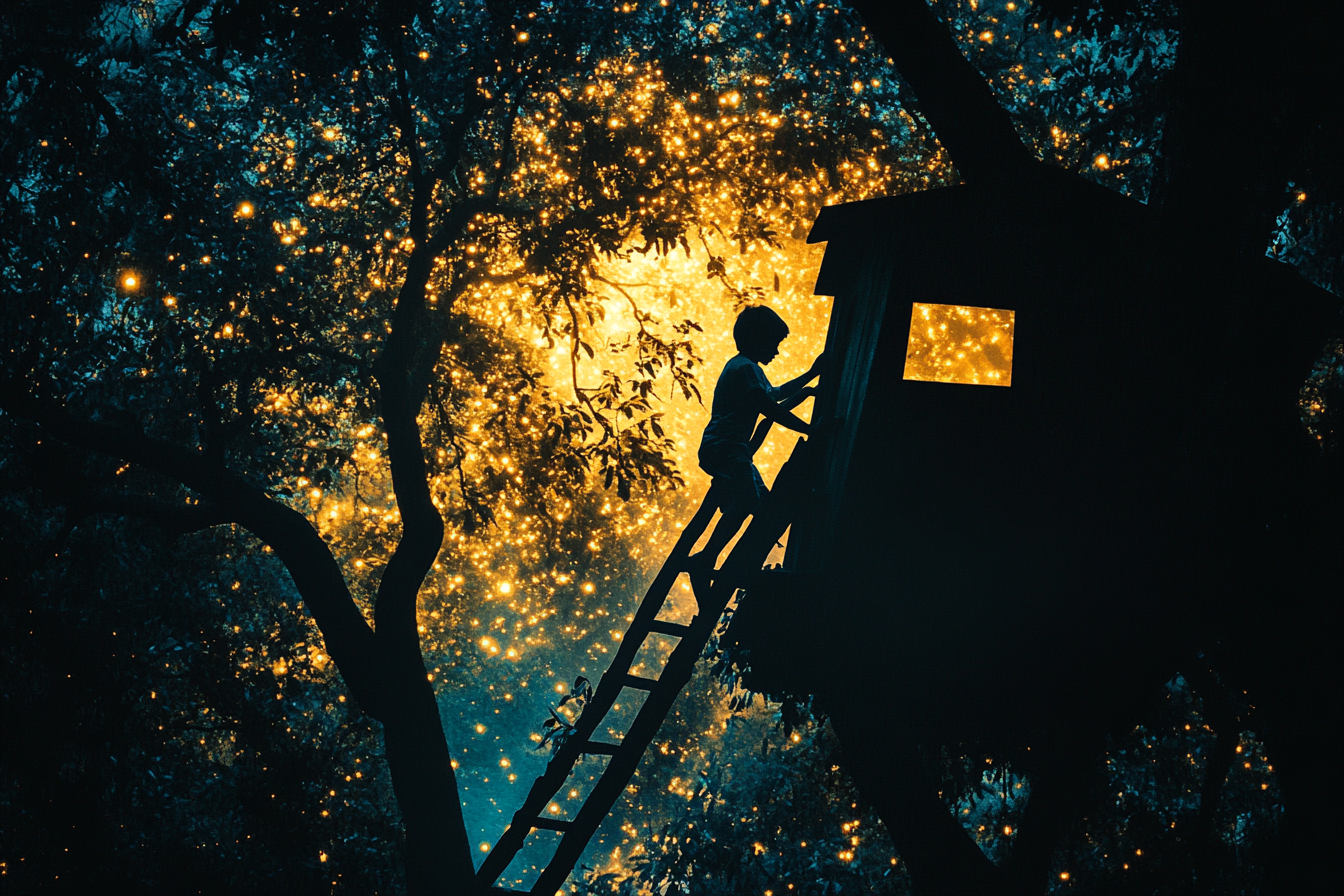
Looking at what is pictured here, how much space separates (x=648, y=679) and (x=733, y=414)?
6.66 ft

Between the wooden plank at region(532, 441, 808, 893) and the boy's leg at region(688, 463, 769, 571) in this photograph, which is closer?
the wooden plank at region(532, 441, 808, 893)

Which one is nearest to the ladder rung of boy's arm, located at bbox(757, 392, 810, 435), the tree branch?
boy's arm, located at bbox(757, 392, 810, 435)

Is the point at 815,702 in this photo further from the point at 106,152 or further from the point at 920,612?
the point at 106,152

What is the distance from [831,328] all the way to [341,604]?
4.87 meters

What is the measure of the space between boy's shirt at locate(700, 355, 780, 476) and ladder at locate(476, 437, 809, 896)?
0.39 meters

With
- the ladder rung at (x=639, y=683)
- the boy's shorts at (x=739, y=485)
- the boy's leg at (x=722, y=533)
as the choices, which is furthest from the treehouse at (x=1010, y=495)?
the ladder rung at (x=639, y=683)

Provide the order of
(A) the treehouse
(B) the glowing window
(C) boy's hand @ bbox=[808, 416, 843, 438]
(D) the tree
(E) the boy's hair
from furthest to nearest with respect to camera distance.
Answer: (B) the glowing window → (D) the tree → (E) the boy's hair → (C) boy's hand @ bbox=[808, 416, 843, 438] → (A) the treehouse

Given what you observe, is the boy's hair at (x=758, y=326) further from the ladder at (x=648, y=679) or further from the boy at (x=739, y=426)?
the ladder at (x=648, y=679)

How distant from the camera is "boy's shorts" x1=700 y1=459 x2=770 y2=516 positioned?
21.2 feet

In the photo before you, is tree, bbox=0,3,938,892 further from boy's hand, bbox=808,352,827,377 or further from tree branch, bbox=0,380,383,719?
boy's hand, bbox=808,352,827,377

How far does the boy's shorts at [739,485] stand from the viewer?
21.2ft

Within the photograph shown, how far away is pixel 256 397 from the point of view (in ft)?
29.7

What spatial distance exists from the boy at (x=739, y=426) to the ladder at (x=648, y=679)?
0.22 m

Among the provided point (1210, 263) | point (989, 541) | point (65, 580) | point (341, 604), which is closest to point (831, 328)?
point (989, 541)
